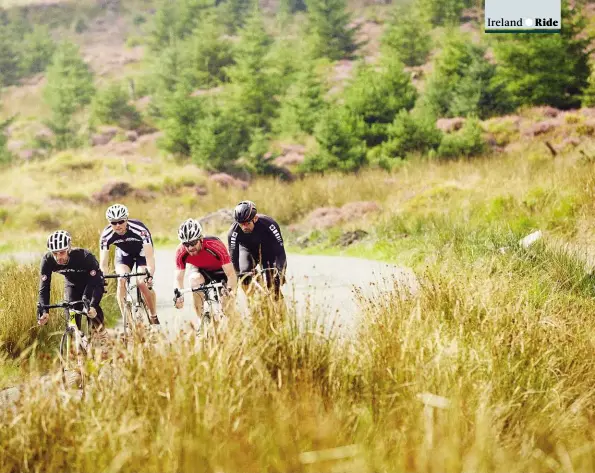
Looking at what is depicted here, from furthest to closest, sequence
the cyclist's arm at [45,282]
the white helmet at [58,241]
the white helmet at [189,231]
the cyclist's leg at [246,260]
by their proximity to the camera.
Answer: the cyclist's leg at [246,260]
the white helmet at [189,231]
the cyclist's arm at [45,282]
the white helmet at [58,241]

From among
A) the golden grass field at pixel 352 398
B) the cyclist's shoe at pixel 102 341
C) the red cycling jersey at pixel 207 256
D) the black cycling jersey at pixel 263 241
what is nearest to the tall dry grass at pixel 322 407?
the golden grass field at pixel 352 398

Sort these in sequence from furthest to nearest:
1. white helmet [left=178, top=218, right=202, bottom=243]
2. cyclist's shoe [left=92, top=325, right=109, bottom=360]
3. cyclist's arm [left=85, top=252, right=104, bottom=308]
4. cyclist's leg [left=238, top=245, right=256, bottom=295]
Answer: cyclist's leg [left=238, top=245, right=256, bottom=295]
white helmet [left=178, top=218, right=202, bottom=243]
cyclist's arm [left=85, top=252, right=104, bottom=308]
cyclist's shoe [left=92, top=325, right=109, bottom=360]

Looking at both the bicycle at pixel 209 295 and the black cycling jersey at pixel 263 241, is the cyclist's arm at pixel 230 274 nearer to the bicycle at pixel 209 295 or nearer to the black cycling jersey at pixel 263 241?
the bicycle at pixel 209 295

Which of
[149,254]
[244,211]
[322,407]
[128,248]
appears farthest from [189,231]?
[322,407]

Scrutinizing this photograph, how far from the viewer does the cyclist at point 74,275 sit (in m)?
6.71

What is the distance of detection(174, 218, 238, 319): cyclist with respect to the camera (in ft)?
23.5

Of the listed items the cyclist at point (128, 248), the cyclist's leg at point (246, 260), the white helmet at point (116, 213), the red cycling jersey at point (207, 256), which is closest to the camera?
the red cycling jersey at point (207, 256)

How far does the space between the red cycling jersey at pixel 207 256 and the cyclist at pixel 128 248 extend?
Result: 932 mm

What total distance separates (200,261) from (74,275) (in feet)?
4.14

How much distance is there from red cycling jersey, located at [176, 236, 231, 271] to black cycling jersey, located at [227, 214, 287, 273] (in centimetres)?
17

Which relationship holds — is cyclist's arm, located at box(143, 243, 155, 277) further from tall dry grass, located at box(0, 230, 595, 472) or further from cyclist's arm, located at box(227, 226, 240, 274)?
tall dry grass, located at box(0, 230, 595, 472)

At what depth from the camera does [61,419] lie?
13.5 ft

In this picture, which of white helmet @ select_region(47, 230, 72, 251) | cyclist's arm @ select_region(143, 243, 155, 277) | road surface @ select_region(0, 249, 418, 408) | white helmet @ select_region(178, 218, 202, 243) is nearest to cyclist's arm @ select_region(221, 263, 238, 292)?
white helmet @ select_region(178, 218, 202, 243)

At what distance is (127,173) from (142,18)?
40467 millimetres
